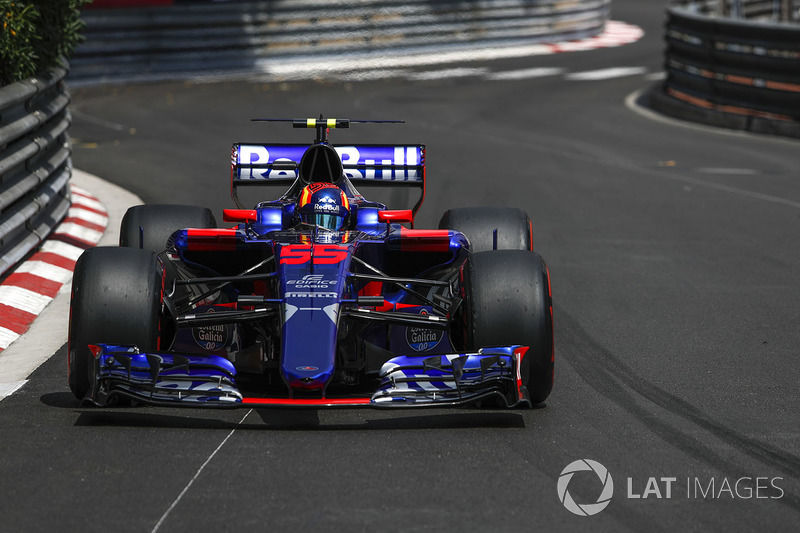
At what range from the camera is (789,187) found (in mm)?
14672

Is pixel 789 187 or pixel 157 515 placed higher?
pixel 157 515

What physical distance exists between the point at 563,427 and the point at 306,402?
52.0 inches

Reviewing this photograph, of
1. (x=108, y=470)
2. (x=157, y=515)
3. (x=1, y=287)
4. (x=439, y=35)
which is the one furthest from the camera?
(x=439, y=35)

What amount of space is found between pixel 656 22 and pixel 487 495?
35.3m

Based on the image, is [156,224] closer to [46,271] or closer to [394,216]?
[394,216]

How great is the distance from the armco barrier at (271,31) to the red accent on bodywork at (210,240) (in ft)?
55.7

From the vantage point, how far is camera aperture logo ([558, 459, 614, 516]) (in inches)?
209

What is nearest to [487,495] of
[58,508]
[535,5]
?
[58,508]

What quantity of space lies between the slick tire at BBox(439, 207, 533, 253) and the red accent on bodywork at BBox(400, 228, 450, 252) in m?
0.65

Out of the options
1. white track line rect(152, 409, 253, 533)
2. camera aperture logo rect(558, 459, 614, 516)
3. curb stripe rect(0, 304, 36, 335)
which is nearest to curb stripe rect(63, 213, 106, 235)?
curb stripe rect(0, 304, 36, 335)

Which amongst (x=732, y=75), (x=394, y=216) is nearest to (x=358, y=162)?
(x=394, y=216)

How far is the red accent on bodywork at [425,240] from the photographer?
7.41m

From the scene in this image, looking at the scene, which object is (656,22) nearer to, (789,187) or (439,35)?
(439,35)

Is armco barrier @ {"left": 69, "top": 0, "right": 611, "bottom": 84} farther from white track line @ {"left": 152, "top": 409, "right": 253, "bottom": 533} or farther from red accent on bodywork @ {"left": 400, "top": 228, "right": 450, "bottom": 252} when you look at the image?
white track line @ {"left": 152, "top": 409, "right": 253, "bottom": 533}
